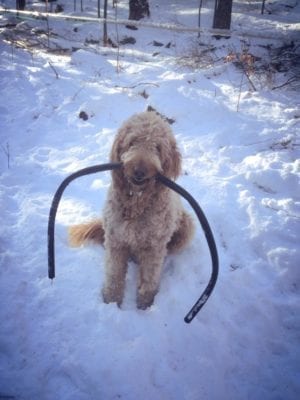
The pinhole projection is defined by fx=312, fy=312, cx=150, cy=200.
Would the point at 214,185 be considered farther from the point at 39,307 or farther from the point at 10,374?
the point at 10,374

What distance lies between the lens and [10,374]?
2.37 meters

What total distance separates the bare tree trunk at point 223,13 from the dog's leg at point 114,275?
9.76 m

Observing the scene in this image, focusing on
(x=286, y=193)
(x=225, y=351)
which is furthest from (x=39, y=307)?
(x=286, y=193)

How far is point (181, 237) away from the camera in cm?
344

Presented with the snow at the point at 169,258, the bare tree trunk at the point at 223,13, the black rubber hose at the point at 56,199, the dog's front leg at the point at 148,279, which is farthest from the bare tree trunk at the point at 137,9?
the dog's front leg at the point at 148,279

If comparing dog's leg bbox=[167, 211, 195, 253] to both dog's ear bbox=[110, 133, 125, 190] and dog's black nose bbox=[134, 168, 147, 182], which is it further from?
dog's black nose bbox=[134, 168, 147, 182]

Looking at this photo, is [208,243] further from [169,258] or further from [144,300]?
[169,258]

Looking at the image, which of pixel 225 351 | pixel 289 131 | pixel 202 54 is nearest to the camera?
pixel 225 351

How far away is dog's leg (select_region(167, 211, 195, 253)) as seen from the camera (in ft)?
11.3

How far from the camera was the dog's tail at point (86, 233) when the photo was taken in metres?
3.39

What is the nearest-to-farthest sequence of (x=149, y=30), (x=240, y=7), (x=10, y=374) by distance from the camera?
(x=10, y=374) < (x=149, y=30) < (x=240, y=7)

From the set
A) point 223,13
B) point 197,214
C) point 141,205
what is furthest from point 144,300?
point 223,13

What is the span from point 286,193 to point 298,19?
1259 centimetres

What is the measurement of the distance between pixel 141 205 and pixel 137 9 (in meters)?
12.8
